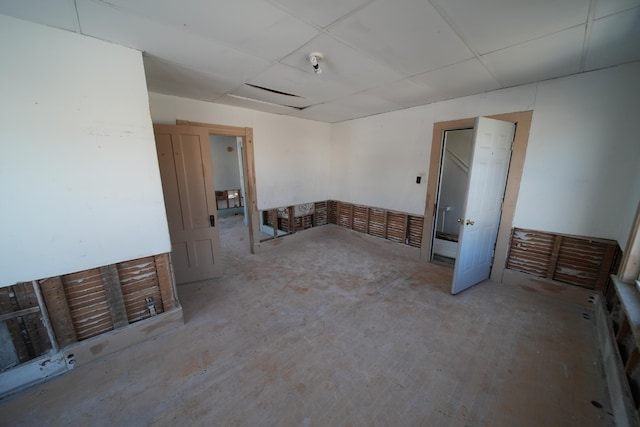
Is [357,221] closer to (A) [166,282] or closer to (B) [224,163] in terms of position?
(A) [166,282]

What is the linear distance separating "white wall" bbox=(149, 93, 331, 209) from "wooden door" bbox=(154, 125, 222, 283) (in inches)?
18.7

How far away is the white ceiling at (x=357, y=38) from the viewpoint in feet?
4.36

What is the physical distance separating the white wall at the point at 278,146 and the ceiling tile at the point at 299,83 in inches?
44.7

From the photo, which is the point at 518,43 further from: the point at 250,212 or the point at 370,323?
the point at 250,212

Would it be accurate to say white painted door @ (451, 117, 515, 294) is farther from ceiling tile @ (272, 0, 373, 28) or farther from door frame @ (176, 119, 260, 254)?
door frame @ (176, 119, 260, 254)

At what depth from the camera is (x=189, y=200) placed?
2.89m

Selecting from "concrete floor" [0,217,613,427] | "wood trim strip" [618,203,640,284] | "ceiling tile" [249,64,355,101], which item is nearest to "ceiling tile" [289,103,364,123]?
"ceiling tile" [249,64,355,101]

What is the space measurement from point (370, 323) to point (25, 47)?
331 centimetres

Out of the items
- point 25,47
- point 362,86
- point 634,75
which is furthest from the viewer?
point 362,86

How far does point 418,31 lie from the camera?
1.57 m

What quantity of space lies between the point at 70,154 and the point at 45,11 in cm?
84

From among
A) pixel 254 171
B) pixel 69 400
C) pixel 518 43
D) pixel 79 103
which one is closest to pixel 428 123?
Result: pixel 518 43

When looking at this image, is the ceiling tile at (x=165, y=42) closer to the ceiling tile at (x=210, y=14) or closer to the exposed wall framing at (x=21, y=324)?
the ceiling tile at (x=210, y=14)

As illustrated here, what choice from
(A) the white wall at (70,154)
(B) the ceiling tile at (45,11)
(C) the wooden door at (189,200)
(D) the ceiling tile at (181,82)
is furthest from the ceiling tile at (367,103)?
(B) the ceiling tile at (45,11)
